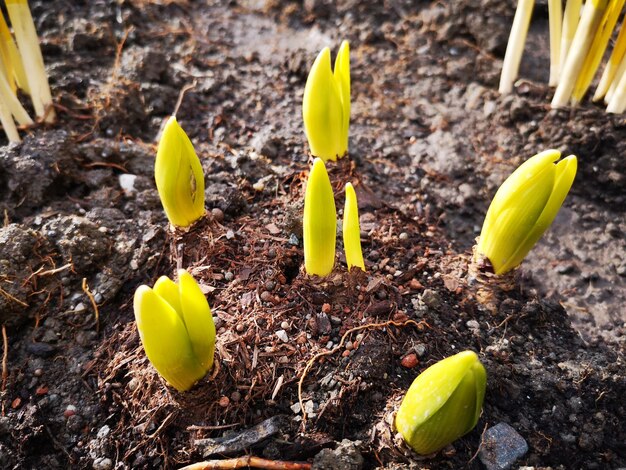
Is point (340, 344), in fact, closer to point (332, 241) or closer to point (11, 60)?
point (332, 241)

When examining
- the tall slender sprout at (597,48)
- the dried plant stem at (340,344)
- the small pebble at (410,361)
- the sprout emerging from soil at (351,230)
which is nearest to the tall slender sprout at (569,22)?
the tall slender sprout at (597,48)

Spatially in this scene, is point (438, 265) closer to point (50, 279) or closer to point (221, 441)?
point (221, 441)

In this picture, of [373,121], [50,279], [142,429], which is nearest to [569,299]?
[373,121]

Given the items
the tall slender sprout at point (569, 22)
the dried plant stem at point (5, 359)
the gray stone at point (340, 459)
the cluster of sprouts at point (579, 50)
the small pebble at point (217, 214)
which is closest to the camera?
the gray stone at point (340, 459)

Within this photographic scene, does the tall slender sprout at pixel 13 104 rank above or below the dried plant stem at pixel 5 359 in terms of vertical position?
above

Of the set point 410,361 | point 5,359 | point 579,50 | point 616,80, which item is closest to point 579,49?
point 579,50

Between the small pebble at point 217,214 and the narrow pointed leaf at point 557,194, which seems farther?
the small pebble at point 217,214

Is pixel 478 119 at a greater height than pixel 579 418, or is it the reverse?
pixel 478 119

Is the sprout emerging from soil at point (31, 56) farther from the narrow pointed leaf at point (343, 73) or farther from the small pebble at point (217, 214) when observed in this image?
the narrow pointed leaf at point (343, 73)
